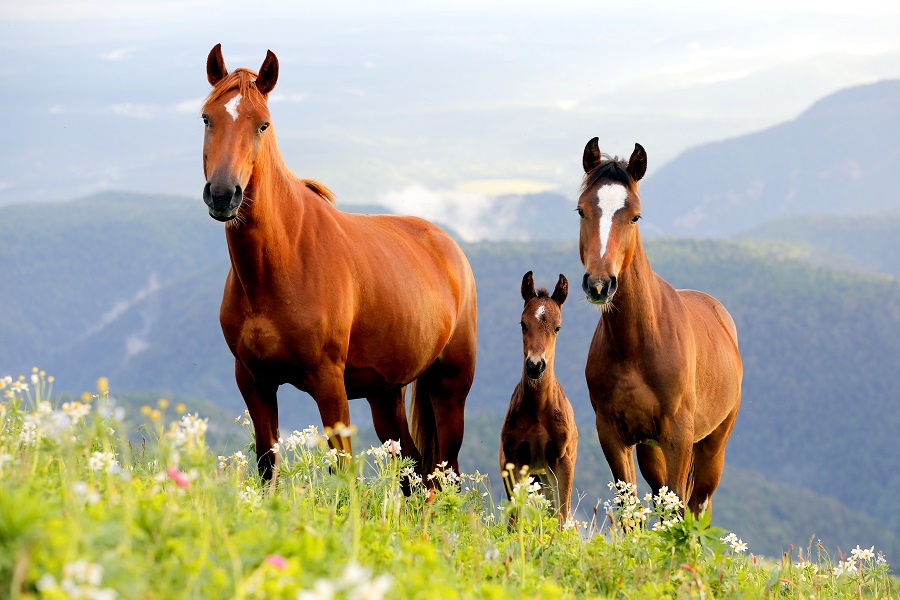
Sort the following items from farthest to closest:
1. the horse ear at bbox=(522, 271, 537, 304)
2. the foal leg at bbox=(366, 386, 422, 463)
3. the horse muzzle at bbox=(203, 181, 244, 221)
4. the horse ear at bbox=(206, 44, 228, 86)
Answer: the horse ear at bbox=(522, 271, 537, 304), the foal leg at bbox=(366, 386, 422, 463), the horse ear at bbox=(206, 44, 228, 86), the horse muzzle at bbox=(203, 181, 244, 221)

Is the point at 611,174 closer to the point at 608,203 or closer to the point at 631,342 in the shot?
the point at 608,203

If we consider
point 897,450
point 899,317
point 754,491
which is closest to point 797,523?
point 754,491

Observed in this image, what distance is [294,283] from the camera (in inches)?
258

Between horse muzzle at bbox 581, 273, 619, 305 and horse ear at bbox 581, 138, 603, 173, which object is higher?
horse ear at bbox 581, 138, 603, 173

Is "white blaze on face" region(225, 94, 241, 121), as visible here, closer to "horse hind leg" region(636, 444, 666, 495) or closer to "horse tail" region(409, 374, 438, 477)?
A: "horse tail" region(409, 374, 438, 477)

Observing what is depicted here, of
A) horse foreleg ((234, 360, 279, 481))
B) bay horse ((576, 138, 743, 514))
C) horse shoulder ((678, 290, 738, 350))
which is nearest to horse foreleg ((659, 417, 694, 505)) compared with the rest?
bay horse ((576, 138, 743, 514))

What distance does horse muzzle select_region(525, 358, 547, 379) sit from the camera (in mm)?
8413

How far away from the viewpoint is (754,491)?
121625 millimetres

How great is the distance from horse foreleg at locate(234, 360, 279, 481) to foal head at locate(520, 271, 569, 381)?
2430 millimetres

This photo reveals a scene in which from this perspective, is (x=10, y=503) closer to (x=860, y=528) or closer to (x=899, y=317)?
(x=860, y=528)

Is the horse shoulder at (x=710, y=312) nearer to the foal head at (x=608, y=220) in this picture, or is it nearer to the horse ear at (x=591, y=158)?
the foal head at (x=608, y=220)

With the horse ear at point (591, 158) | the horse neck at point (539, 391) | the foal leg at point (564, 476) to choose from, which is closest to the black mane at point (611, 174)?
the horse ear at point (591, 158)

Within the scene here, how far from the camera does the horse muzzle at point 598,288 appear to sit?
6.91 meters

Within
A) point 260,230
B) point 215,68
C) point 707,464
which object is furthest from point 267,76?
point 707,464
